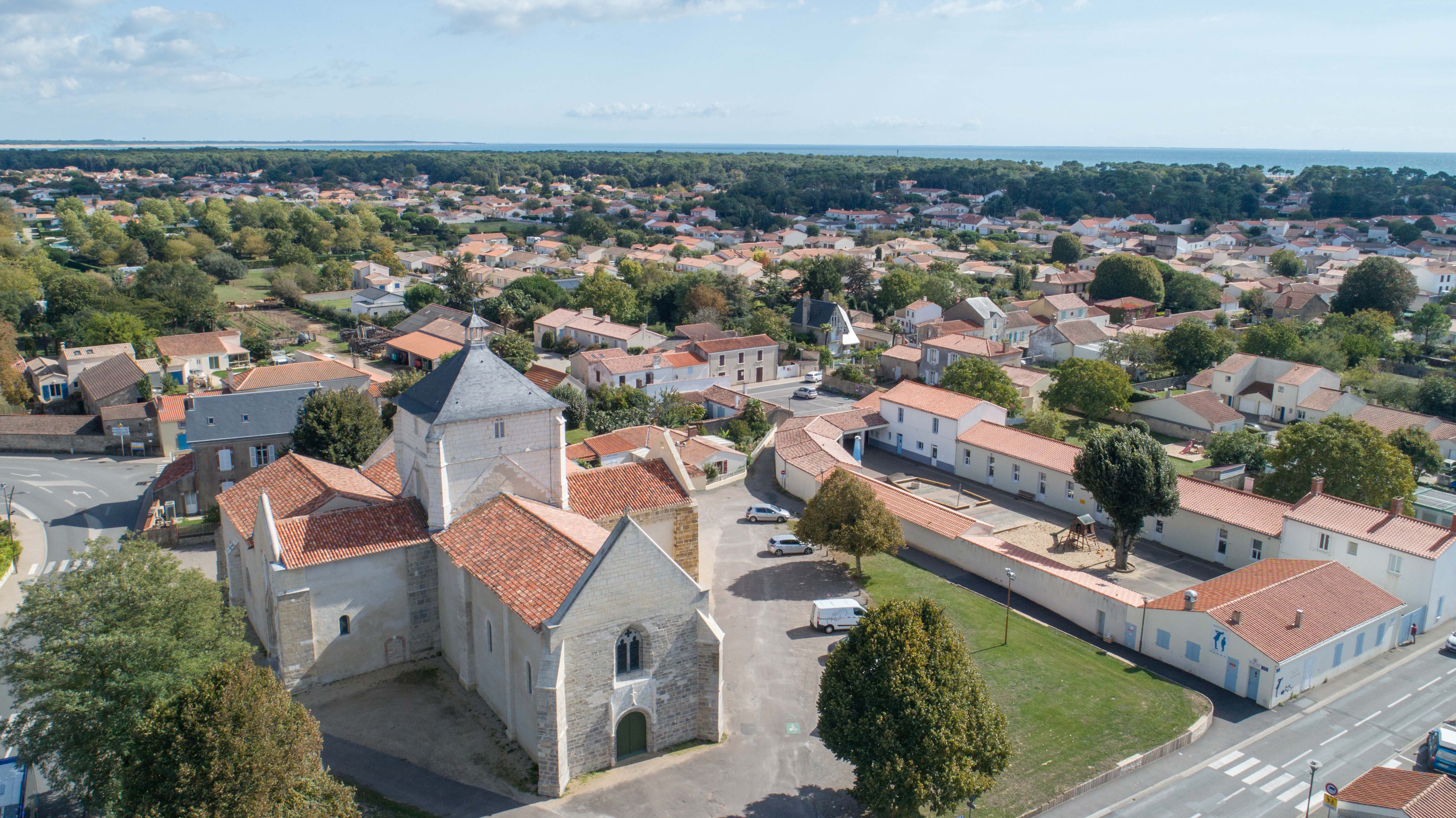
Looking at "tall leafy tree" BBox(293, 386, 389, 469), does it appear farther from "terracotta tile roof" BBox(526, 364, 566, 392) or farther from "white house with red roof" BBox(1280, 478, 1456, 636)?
"white house with red roof" BBox(1280, 478, 1456, 636)

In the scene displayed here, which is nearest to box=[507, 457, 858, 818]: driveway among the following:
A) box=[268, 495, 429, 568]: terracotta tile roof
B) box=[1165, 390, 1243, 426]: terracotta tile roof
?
box=[268, 495, 429, 568]: terracotta tile roof

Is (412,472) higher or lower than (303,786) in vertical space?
higher

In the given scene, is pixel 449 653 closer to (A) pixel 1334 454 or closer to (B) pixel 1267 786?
(B) pixel 1267 786

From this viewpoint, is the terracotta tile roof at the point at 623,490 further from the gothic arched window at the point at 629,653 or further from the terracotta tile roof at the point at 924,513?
the terracotta tile roof at the point at 924,513

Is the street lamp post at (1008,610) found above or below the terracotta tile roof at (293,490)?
below

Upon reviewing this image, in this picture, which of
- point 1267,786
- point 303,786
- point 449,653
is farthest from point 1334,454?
point 303,786

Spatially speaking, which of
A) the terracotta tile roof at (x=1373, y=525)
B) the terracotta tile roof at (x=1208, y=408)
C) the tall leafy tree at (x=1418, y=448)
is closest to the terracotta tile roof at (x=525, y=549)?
the terracotta tile roof at (x=1373, y=525)

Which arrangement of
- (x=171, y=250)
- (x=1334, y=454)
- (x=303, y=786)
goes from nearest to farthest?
(x=303, y=786), (x=1334, y=454), (x=171, y=250)
